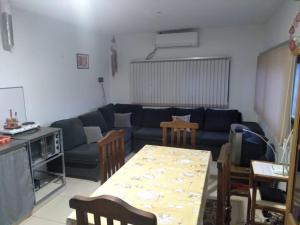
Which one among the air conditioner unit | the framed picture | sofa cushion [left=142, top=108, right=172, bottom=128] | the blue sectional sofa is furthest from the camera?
sofa cushion [left=142, top=108, right=172, bottom=128]

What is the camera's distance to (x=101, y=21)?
3568 mm

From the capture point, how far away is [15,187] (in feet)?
7.18

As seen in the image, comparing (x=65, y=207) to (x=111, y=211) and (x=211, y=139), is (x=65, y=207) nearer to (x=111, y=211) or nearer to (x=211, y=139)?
(x=111, y=211)

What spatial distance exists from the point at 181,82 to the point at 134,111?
1.17 metres

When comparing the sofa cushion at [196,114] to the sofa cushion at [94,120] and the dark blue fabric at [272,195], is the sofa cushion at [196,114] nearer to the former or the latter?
the sofa cushion at [94,120]

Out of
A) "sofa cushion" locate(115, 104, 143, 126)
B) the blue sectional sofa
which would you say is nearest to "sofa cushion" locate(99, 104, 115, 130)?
the blue sectional sofa

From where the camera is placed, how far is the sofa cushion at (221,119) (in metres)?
4.13

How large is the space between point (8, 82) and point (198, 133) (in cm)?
304

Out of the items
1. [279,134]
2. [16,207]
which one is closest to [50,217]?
[16,207]

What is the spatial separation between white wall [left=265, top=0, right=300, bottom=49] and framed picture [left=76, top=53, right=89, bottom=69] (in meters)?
3.13

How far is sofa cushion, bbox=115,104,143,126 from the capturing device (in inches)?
186

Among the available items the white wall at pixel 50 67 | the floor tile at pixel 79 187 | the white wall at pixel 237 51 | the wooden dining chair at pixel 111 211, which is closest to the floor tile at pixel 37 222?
the floor tile at pixel 79 187

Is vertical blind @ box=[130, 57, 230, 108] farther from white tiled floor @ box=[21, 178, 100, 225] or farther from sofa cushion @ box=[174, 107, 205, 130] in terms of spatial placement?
white tiled floor @ box=[21, 178, 100, 225]

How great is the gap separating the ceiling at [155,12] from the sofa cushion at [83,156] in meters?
1.91
